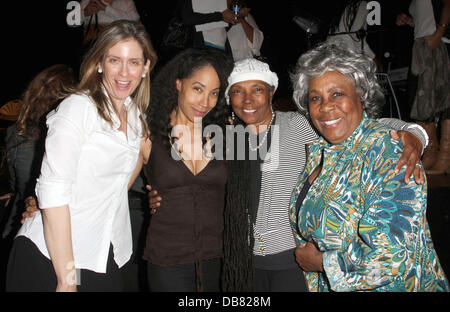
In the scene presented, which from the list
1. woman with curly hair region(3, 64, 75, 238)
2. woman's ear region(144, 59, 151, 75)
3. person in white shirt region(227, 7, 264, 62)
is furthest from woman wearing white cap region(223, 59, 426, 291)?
person in white shirt region(227, 7, 264, 62)

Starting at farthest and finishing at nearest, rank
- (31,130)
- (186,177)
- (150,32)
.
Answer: (150,32) → (31,130) → (186,177)

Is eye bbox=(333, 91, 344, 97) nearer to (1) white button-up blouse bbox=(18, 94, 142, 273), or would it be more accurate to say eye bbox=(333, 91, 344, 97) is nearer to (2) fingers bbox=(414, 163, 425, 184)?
(2) fingers bbox=(414, 163, 425, 184)

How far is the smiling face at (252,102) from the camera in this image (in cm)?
191

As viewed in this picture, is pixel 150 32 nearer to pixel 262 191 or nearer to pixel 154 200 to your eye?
pixel 154 200

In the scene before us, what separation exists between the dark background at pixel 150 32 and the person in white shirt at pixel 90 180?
2890 mm

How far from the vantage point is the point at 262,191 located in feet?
5.97

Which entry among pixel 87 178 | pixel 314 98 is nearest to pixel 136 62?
pixel 87 178

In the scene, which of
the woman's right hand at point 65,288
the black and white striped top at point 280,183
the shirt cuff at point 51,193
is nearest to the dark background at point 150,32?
the black and white striped top at point 280,183

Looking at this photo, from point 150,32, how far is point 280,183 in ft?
12.9

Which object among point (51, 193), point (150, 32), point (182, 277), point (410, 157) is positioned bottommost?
point (182, 277)

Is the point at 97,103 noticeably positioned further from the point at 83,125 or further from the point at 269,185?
the point at 269,185
